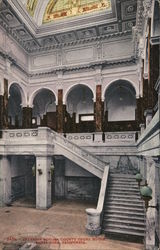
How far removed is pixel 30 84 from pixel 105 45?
6699 mm

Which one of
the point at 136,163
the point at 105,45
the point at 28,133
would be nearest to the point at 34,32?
A: the point at 105,45

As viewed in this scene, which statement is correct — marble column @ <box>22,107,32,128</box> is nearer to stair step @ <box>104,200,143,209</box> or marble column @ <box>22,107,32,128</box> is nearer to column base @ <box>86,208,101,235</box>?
stair step @ <box>104,200,143,209</box>

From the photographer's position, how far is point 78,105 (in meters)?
16.9

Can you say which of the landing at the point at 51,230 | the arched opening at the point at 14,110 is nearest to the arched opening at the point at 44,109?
the arched opening at the point at 14,110

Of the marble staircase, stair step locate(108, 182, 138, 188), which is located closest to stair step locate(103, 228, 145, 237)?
the marble staircase

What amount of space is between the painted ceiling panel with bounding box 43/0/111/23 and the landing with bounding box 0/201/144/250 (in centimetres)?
1290

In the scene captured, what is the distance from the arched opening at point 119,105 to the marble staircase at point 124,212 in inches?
272

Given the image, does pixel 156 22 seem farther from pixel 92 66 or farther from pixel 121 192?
pixel 92 66

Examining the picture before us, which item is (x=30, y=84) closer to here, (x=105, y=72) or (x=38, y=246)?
(x=105, y=72)

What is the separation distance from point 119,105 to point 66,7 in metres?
8.48

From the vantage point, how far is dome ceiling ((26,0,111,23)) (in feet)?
42.1

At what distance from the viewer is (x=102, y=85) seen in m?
13.8

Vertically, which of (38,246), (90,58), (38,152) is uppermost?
(90,58)

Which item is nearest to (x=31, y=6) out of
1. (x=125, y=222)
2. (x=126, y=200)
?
(x=126, y=200)
